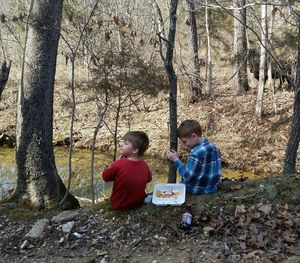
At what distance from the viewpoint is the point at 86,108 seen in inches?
673

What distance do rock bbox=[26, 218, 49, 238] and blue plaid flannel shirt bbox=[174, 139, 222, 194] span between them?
62.4 inches

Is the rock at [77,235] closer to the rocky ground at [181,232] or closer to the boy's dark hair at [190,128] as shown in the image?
the rocky ground at [181,232]

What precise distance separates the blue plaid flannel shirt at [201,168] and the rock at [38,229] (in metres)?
1.59

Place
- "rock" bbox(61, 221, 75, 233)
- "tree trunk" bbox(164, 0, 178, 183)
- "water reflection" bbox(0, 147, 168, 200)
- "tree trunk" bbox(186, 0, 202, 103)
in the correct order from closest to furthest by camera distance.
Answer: "rock" bbox(61, 221, 75, 233), "tree trunk" bbox(164, 0, 178, 183), "water reflection" bbox(0, 147, 168, 200), "tree trunk" bbox(186, 0, 202, 103)

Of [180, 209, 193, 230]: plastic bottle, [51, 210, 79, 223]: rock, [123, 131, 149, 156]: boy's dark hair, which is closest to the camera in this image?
[180, 209, 193, 230]: plastic bottle

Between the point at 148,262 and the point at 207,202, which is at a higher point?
the point at 207,202

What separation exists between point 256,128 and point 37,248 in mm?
10124

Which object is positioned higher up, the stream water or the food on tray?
the food on tray

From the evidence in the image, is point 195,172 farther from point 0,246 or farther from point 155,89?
point 155,89

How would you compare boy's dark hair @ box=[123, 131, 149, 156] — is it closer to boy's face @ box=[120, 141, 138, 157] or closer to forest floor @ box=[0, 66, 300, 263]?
boy's face @ box=[120, 141, 138, 157]

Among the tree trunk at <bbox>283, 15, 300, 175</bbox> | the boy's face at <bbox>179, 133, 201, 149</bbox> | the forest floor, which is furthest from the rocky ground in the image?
the tree trunk at <bbox>283, 15, 300, 175</bbox>

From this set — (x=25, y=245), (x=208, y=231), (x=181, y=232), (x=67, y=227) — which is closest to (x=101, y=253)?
(x=67, y=227)

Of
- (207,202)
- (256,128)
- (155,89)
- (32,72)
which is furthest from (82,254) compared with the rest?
(256,128)

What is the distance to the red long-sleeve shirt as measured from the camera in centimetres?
426
